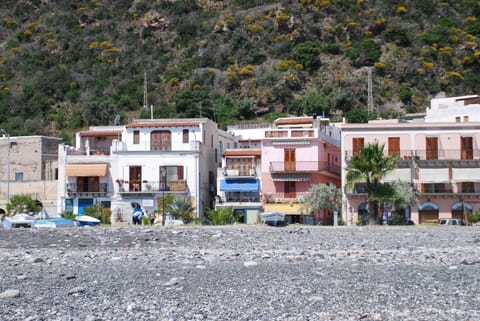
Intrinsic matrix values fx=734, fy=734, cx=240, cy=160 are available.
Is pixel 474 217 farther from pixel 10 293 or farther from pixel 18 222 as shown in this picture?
pixel 10 293

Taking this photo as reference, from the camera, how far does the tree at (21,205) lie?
49656mm

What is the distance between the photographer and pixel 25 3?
112 metres

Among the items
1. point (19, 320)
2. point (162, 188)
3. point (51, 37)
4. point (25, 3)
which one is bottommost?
point (19, 320)

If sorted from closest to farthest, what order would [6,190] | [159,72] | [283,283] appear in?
[283,283] → [6,190] → [159,72]

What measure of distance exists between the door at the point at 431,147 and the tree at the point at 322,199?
5892 millimetres

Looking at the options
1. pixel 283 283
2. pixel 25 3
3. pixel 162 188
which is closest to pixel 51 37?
pixel 25 3

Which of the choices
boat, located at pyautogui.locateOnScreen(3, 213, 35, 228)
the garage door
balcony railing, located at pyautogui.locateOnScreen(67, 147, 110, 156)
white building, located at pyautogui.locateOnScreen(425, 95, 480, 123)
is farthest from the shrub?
boat, located at pyautogui.locateOnScreen(3, 213, 35, 228)

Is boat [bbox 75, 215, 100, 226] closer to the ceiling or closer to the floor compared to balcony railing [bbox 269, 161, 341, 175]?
closer to the floor

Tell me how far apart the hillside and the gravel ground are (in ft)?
143

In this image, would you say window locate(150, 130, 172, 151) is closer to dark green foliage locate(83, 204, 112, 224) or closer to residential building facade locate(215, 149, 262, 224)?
residential building facade locate(215, 149, 262, 224)

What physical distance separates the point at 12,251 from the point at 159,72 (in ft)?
211

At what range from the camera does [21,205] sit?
5000 centimetres

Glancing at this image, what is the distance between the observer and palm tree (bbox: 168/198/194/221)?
4375cm

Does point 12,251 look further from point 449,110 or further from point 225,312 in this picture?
point 449,110
